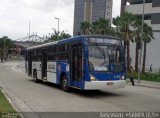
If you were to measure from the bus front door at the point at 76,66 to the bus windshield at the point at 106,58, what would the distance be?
788 millimetres

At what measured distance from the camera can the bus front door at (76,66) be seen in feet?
57.8

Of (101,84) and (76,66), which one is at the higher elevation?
(76,66)

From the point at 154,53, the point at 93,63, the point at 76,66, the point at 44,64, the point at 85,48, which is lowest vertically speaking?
the point at 44,64

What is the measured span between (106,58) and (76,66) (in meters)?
1.75

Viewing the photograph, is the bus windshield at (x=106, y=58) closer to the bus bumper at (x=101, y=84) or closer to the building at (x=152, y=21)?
the bus bumper at (x=101, y=84)

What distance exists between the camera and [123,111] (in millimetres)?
12562

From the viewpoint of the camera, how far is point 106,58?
1728 centimetres

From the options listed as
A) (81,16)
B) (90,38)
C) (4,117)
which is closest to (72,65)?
(90,38)

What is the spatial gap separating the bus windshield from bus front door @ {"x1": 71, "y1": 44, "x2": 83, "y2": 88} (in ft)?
2.59

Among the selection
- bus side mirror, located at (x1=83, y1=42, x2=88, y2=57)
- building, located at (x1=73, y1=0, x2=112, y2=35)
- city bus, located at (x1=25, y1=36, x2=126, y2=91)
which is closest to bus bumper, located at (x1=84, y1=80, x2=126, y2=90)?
city bus, located at (x1=25, y1=36, x2=126, y2=91)

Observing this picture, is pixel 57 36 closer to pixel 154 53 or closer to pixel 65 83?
pixel 154 53

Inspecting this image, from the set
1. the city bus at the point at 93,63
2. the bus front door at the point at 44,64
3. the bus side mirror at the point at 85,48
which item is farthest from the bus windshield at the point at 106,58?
the bus front door at the point at 44,64

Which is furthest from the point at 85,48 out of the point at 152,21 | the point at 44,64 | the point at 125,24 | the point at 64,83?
the point at 152,21

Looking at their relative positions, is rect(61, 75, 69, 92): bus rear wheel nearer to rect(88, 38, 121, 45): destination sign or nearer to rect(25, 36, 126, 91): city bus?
rect(25, 36, 126, 91): city bus
